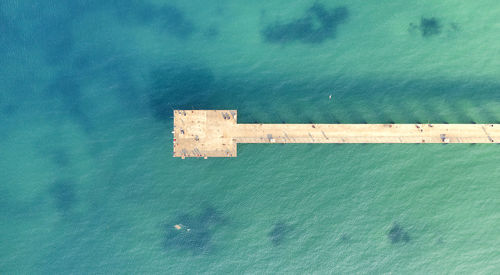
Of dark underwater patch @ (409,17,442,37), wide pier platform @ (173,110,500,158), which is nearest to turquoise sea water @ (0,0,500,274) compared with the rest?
dark underwater patch @ (409,17,442,37)

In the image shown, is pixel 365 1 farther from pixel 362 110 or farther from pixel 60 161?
pixel 60 161

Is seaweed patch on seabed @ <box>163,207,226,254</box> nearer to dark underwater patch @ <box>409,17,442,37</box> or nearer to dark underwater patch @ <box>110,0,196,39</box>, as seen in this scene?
dark underwater patch @ <box>110,0,196,39</box>

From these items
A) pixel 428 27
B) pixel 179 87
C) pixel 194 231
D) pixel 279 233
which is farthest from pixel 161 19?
pixel 428 27

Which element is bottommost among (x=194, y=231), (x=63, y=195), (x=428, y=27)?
(x=194, y=231)

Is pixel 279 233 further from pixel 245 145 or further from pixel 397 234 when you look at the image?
pixel 397 234

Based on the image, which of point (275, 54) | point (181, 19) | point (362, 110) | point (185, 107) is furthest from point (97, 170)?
point (362, 110)

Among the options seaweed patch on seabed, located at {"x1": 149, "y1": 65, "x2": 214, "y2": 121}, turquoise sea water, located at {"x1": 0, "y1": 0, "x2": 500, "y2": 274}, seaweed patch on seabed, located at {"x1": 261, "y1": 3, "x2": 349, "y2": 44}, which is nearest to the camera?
turquoise sea water, located at {"x1": 0, "y1": 0, "x2": 500, "y2": 274}

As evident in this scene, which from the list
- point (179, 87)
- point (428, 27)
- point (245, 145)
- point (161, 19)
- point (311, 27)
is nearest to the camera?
point (245, 145)
